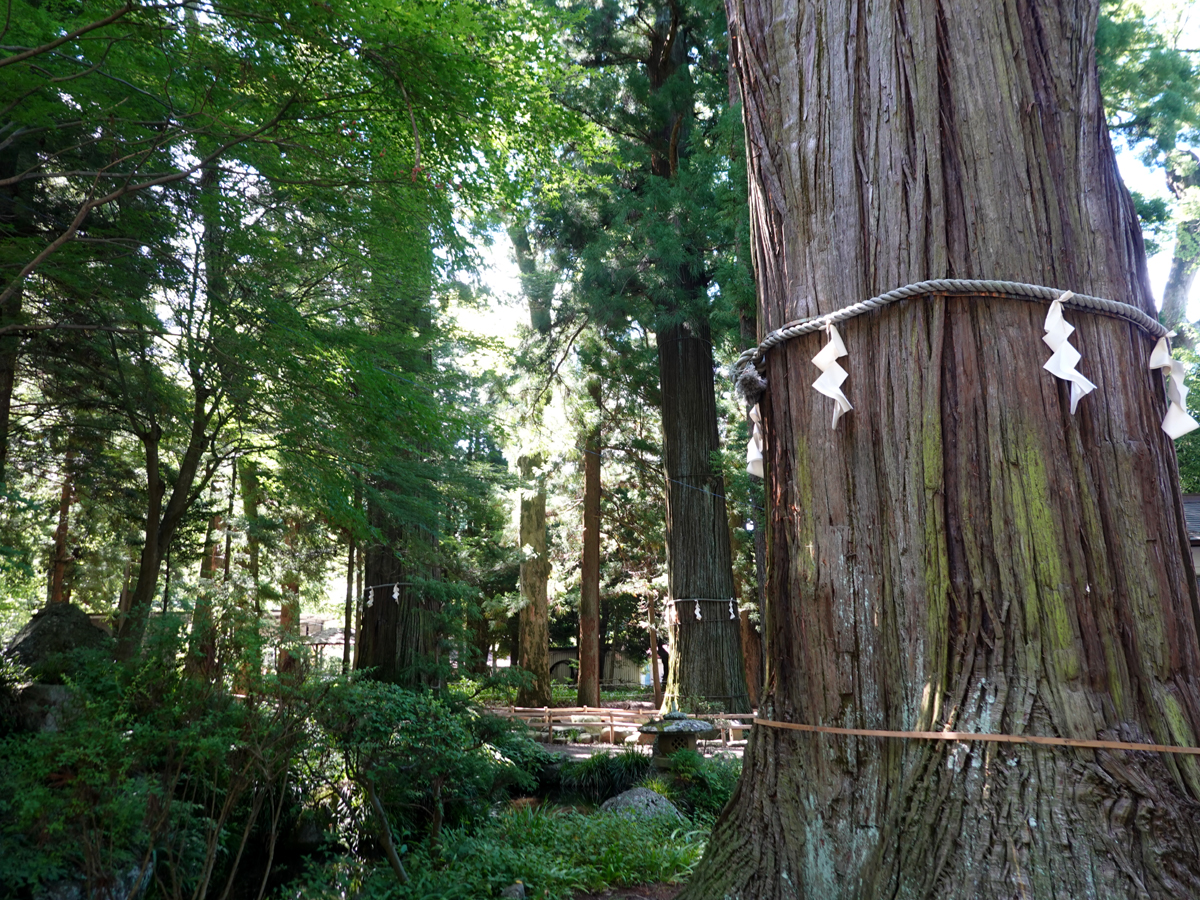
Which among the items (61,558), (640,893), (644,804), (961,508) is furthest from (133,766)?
(61,558)

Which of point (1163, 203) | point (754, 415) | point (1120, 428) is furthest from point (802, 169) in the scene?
point (1163, 203)

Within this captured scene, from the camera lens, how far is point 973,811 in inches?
67.4

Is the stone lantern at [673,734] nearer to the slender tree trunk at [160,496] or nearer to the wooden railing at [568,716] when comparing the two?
the wooden railing at [568,716]

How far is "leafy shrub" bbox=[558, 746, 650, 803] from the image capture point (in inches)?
371

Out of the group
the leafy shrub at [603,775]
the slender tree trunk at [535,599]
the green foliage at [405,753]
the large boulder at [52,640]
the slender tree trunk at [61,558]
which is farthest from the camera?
the slender tree trunk at [535,599]

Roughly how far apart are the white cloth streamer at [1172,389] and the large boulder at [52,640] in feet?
30.1

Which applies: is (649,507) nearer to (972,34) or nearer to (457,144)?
(457,144)

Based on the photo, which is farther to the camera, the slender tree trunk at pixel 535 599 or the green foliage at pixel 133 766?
the slender tree trunk at pixel 535 599

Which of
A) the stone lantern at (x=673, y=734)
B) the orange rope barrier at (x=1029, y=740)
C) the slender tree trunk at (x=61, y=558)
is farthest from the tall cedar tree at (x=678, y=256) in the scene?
the slender tree trunk at (x=61, y=558)

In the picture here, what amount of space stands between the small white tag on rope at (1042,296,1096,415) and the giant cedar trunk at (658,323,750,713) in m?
9.69

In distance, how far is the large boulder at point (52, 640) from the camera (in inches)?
317

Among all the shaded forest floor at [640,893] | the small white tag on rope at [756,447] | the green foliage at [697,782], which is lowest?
the green foliage at [697,782]

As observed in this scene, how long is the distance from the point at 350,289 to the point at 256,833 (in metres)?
6.31

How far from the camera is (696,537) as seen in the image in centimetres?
1181
